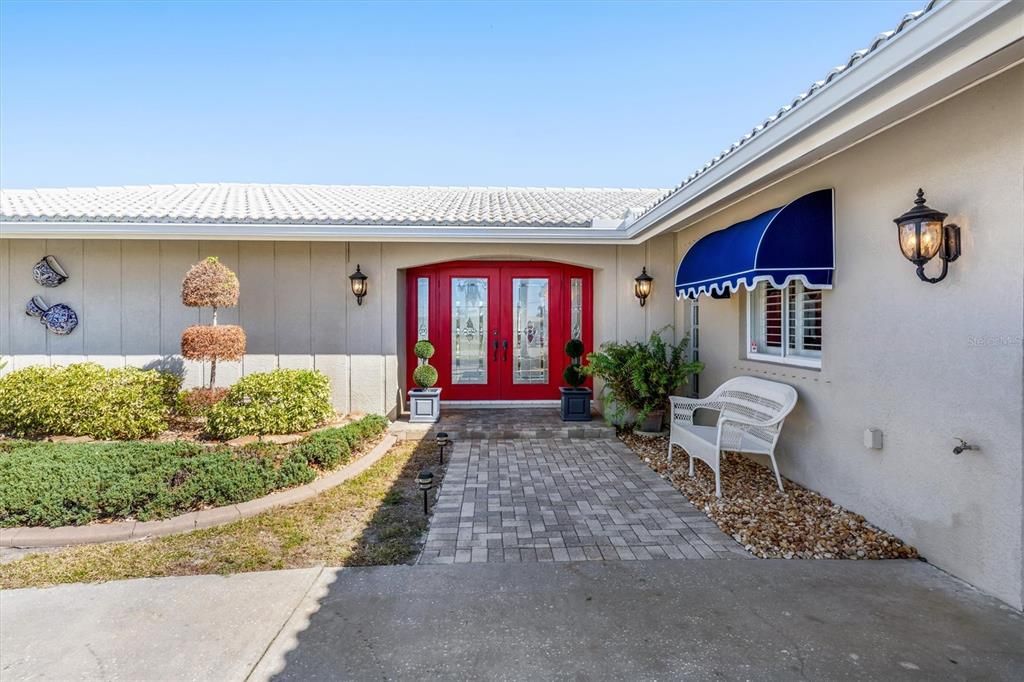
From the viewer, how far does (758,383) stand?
23.0 ft

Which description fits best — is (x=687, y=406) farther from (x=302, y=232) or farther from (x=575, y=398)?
(x=302, y=232)

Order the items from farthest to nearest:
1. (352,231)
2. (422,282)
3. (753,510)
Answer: (422,282)
(352,231)
(753,510)

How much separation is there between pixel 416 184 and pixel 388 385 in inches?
316

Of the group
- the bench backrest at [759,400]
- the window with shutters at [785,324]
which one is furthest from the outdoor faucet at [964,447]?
the window with shutters at [785,324]

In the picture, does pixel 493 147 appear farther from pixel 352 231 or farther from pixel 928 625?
pixel 928 625

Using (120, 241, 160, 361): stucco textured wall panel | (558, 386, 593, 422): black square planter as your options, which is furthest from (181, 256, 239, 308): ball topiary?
(558, 386, 593, 422): black square planter

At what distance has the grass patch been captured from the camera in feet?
14.6

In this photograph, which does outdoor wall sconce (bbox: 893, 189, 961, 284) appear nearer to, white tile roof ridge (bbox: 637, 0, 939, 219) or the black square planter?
white tile roof ridge (bbox: 637, 0, 939, 219)

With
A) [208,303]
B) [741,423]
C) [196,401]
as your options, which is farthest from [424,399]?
[741,423]

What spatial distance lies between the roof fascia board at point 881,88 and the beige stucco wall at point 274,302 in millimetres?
4422

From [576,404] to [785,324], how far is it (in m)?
4.29

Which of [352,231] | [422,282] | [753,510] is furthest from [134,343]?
[753,510]

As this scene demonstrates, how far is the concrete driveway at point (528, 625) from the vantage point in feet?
10.3

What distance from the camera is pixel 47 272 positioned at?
364 inches
